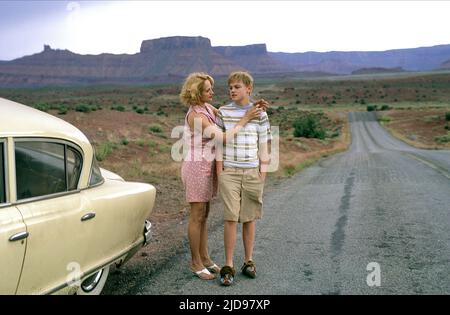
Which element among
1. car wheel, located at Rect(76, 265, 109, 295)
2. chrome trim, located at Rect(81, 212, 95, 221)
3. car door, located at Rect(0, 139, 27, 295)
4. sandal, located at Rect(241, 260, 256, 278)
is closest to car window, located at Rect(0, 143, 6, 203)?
car door, located at Rect(0, 139, 27, 295)

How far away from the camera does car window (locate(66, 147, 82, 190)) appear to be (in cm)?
388

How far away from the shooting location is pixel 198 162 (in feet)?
14.5

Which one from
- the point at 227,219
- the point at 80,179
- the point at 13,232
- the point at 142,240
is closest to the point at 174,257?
the point at 142,240

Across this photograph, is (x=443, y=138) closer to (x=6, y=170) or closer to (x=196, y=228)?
(x=196, y=228)

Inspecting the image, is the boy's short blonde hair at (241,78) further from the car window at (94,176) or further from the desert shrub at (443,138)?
the desert shrub at (443,138)

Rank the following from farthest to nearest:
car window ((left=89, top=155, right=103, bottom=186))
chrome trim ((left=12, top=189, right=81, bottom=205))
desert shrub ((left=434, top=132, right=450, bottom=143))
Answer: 1. desert shrub ((left=434, top=132, right=450, bottom=143))
2. car window ((left=89, top=155, right=103, bottom=186))
3. chrome trim ((left=12, top=189, right=81, bottom=205))

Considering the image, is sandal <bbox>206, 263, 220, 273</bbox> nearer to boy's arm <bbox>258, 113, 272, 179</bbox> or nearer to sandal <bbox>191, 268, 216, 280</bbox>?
sandal <bbox>191, 268, 216, 280</bbox>

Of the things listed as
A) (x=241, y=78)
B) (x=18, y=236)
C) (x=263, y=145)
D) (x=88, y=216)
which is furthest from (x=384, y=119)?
(x=18, y=236)

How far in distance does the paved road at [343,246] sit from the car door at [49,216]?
89cm

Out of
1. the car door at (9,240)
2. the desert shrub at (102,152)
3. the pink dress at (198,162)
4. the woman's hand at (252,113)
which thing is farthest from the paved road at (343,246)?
the desert shrub at (102,152)

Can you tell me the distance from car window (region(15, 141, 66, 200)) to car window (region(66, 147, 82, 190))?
2.5 inches

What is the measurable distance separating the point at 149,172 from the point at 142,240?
8190 millimetres

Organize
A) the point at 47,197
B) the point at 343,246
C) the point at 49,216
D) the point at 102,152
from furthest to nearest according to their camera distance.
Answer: the point at 102,152 → the point at 343,246 → the point at 47,197 → the point at 49,216

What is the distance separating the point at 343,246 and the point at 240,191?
1968mm
